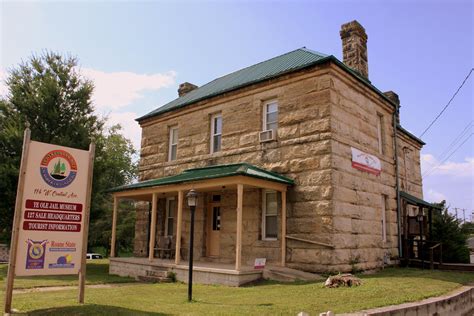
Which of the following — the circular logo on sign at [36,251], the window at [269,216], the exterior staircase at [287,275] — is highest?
the window at [269,216]

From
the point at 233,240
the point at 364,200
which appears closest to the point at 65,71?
the point at 233,240

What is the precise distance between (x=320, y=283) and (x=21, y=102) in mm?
16277

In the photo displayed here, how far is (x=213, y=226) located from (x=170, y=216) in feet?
9.83

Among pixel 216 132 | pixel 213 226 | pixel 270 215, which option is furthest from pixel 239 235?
pixel 216 132

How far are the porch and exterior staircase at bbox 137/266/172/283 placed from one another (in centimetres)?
9

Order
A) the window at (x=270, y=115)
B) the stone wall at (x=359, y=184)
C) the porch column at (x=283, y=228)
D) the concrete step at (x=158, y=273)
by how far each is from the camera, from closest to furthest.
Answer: the stone wall at (x=359, y=184) < the porch column at (x=283, y=228) < the concrete step at (x=158, y=273) < the window at (x=270, y=115)

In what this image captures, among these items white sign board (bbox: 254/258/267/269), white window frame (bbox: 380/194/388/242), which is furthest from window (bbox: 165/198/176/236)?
white window frame (bbox: 380/194/388/242)

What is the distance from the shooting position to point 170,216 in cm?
1727

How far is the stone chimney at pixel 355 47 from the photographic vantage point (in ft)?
52.0

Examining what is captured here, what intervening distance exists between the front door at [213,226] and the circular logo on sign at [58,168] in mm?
7583

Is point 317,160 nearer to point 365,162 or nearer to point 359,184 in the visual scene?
point 359,184

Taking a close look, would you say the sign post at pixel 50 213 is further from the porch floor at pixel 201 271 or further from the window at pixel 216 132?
the window at pixel 216 132

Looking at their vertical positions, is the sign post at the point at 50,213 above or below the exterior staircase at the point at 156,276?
above

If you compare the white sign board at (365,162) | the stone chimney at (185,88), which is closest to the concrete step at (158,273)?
the white sign board at (365,162)
